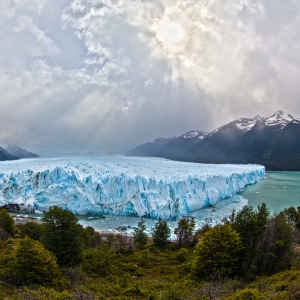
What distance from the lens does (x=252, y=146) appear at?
4852 inches

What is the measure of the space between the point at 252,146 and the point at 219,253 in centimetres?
12046

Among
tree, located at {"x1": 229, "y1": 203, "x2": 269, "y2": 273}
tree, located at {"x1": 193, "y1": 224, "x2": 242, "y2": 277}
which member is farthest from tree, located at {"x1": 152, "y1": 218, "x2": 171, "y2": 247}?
tree, located at {"x1": 193, "y1": 224, "x2": 242, "y2": 277}

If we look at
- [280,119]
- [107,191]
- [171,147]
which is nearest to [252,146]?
[280,119]

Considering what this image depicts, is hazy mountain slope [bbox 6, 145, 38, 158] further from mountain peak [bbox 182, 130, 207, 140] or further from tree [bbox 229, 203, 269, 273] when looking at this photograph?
tree [bbox 229, 203, 269, 273]

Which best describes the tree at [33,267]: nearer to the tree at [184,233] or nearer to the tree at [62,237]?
the tree at [62,237]

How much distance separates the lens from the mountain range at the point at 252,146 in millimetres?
104000

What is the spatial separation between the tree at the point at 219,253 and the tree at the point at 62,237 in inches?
220

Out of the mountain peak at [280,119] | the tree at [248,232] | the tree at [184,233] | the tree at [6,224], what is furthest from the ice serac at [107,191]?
the mountain peak at [280,119]

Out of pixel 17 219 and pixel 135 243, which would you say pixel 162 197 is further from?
pixel 17 219

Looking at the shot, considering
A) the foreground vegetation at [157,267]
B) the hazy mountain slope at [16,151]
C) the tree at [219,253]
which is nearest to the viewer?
the foreground vegetation at [157,267]

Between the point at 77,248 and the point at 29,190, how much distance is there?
2380 cm

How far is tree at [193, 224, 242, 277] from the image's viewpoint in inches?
459

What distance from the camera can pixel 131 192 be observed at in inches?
1211

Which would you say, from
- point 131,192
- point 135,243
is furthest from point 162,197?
point 135,243
